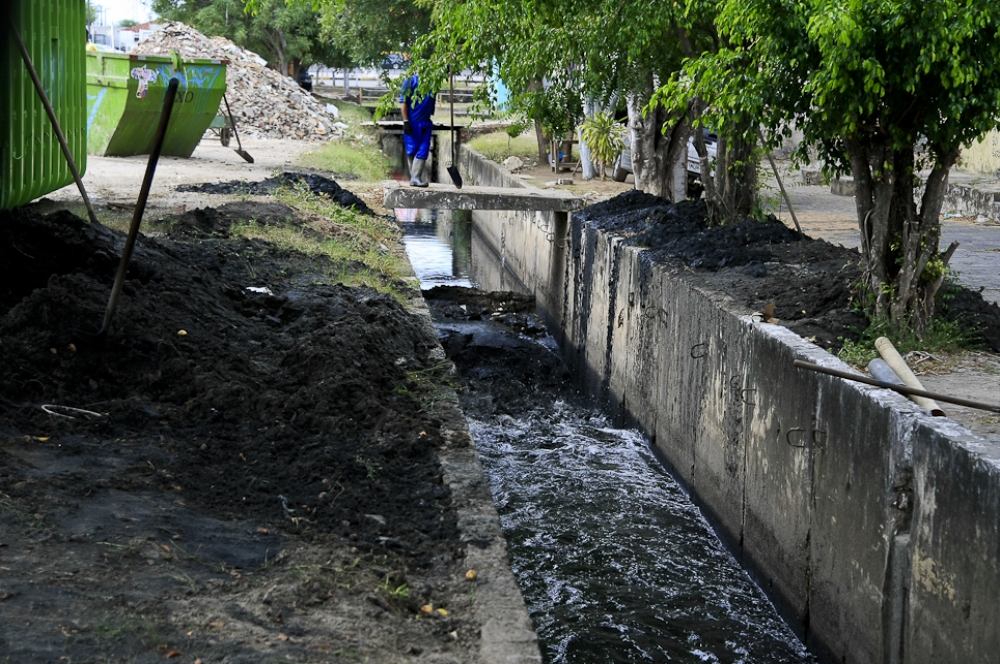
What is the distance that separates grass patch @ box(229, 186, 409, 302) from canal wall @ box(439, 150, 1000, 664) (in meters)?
2.36

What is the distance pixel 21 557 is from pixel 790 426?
402 cm

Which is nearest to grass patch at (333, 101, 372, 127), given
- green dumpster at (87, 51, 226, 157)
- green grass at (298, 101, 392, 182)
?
green grass at (298, 101, 392, 182)

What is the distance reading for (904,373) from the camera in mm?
5410

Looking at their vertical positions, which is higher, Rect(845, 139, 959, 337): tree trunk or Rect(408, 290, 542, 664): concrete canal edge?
Rect(845, 139, 959, 337): tree trunk

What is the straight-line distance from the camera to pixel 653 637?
20.6 feet

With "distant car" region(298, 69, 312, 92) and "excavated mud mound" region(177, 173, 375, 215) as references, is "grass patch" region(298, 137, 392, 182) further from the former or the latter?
"distant car" region(298, 69, 312, 92)

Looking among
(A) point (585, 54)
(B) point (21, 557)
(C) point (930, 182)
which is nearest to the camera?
(B) point (21, 557)

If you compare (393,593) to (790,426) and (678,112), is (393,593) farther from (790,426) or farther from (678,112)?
(678,112)

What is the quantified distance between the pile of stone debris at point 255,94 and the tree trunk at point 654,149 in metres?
17.1

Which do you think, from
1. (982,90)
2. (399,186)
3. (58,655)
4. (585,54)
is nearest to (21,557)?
(58,655)

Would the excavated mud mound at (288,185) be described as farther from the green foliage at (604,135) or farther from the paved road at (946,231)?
the paved road at (946,231)

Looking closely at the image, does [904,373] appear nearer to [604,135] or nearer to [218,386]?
[218,386]

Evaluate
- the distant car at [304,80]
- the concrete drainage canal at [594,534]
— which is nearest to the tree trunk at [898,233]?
the concrete drainage canal at [594,534]

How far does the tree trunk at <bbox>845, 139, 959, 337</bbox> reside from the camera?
6812 millimetres
